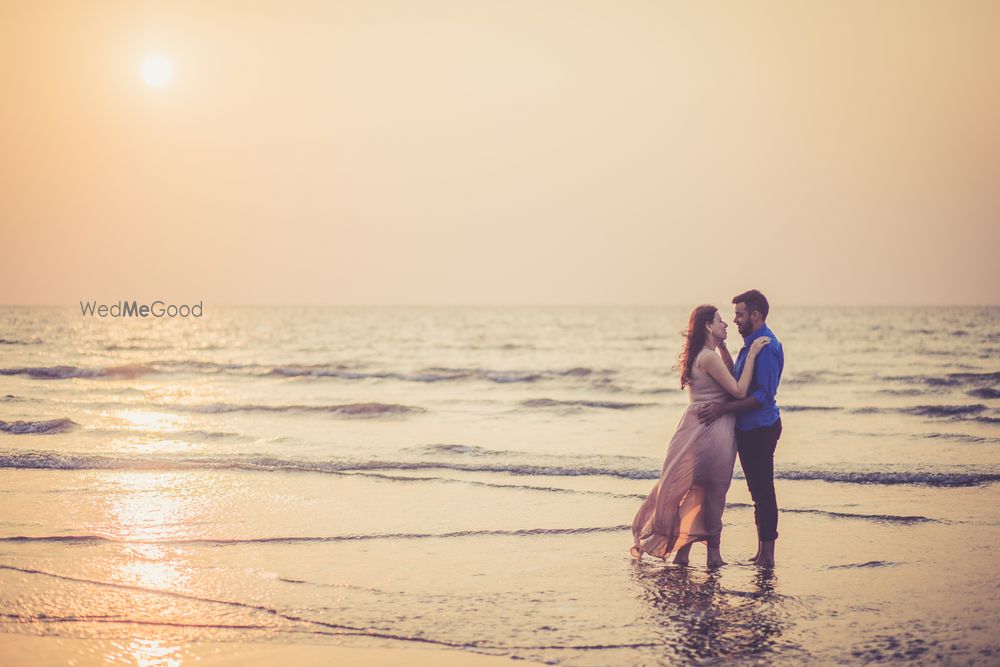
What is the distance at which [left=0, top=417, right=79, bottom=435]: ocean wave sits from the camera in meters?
15.4

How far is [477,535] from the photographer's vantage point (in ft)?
26.7

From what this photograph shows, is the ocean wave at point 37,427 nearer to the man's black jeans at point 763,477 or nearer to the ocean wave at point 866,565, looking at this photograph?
the man's black jeans at point 763,477

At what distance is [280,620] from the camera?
565cm

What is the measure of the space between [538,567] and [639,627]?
159 centimetres

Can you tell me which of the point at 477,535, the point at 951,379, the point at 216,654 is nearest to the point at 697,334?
the point at 477,535

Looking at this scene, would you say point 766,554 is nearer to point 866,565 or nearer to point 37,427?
point 866,565

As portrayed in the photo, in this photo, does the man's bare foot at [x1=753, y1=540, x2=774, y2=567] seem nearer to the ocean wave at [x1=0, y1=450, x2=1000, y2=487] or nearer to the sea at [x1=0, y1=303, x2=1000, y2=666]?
the sea at [x1=0, y1=303, x2=1000, y2=666]

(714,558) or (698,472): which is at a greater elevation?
(698,472)

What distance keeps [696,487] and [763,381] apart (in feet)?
3.36

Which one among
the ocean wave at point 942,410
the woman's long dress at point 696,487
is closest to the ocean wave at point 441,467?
the woman's long dress at point 696,487

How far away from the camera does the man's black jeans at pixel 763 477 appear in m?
7.08

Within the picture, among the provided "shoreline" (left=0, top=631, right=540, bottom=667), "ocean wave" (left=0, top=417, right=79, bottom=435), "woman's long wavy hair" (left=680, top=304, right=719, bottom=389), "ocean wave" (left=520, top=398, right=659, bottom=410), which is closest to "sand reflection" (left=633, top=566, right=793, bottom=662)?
"shoreline" (left=0, top=631, right=540, bottom=667)

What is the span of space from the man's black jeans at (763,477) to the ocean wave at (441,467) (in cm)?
437

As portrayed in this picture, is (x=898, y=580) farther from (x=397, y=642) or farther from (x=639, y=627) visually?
(x=397, y=642)
